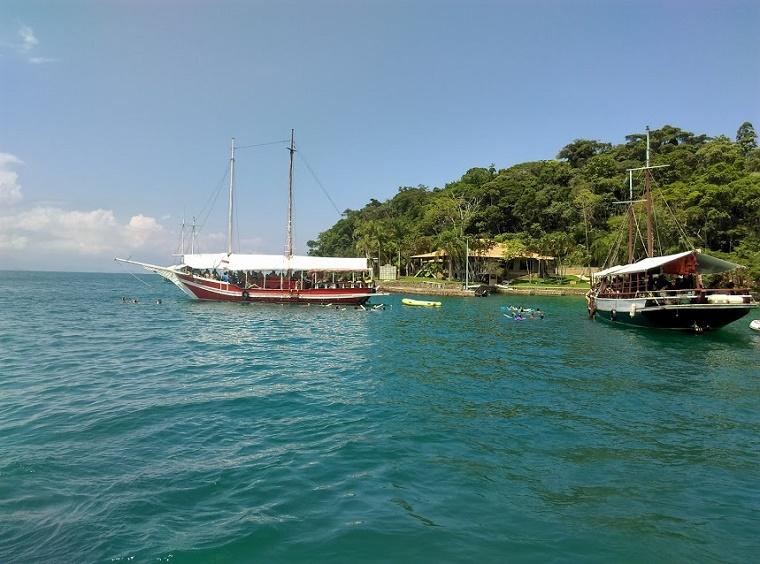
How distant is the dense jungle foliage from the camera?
2606 inches

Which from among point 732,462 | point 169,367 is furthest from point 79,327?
point 732,462

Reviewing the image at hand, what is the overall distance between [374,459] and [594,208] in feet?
282

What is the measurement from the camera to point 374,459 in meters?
8.59

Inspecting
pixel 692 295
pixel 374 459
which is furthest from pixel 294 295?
pixel 374 459

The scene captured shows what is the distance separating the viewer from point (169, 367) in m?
17.1

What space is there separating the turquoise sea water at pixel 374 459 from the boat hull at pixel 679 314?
373 inches

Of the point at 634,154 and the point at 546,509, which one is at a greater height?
the point at 634,154

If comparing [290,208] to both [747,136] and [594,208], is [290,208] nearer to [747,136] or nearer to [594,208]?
[594,208]

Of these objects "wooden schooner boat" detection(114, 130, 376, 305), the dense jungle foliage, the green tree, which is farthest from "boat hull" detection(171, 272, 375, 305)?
the green tree

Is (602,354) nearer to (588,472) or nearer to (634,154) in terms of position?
(588,472)

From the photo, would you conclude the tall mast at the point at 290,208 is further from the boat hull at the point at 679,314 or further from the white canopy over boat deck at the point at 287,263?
the boat hull at the point at 679,314

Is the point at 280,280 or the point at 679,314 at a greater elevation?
the point at 280,280

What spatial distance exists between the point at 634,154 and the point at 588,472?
11156 centimetres

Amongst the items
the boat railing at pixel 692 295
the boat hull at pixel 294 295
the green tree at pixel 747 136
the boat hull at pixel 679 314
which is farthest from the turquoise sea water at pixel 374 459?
the green tree at pixel 747 136
